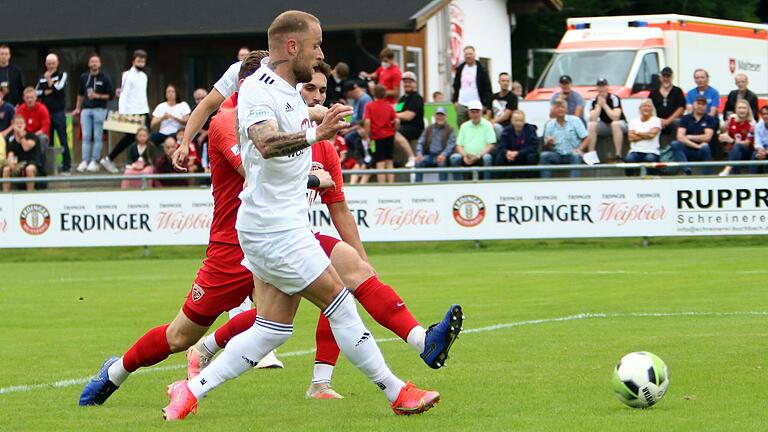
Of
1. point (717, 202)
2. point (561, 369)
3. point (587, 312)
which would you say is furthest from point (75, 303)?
point (717, 202)

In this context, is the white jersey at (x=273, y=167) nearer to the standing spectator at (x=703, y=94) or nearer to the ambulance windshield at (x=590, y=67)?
the standing spectator at (x=703, y=94)

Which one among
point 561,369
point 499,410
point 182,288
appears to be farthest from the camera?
point 182,288

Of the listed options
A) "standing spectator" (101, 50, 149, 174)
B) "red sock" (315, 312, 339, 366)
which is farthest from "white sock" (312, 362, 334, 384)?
"standing spectator" (101, 50, 149, 174)

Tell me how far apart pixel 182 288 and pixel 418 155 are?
7.98m

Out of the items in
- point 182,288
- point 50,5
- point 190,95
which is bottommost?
point 182,288

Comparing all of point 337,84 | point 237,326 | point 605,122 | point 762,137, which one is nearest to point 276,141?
point 237,326

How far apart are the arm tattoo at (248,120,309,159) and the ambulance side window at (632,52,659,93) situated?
2241cm

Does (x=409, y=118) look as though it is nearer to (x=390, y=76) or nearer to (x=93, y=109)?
(x=390, y=76)

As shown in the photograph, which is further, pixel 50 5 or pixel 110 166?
pixel 50 5

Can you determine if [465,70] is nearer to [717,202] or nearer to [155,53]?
[717,202]

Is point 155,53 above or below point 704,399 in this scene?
above

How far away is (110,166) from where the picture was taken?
27.2 m

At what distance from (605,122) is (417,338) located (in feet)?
55.5

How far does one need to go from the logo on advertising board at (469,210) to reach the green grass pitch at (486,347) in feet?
4.24
